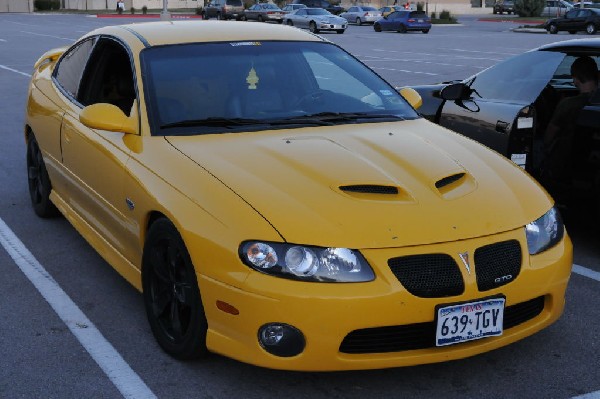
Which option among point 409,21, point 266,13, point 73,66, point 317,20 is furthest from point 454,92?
point 266,13

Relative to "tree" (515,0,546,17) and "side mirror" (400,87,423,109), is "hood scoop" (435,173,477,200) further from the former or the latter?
"tree" (515,0,546,17)

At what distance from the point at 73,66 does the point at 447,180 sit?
10.1ft

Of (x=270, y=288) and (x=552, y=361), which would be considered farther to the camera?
(x=552, y=361)

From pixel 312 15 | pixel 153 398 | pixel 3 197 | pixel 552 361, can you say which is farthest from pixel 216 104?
pixel 312 15

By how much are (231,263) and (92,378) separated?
907mm

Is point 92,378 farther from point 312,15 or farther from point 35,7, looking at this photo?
point 35,7

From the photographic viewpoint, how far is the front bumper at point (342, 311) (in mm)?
3334

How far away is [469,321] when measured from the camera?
348 cm

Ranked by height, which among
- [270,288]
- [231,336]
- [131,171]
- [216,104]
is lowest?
[231,336]

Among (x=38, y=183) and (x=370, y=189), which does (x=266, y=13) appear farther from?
(x=370, y=189)

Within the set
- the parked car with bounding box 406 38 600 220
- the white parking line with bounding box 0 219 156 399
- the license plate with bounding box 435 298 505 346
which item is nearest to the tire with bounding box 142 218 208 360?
the white parking line with bounding box 0 219 156 399

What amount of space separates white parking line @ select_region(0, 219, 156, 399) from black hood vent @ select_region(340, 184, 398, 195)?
1.23 meters

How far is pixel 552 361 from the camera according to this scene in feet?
13.1

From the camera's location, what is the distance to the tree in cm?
6400
